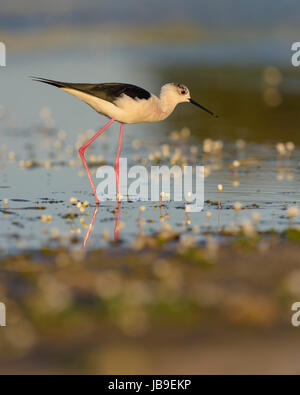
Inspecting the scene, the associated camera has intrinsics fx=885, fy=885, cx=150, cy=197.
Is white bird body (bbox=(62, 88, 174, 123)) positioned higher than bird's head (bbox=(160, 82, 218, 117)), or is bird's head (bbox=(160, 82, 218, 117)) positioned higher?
bird's head (bbox=(160, 82, 218, 117))

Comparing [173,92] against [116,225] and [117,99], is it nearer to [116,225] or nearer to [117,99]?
[117,99]

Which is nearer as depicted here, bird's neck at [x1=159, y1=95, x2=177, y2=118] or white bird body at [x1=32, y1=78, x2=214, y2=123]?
white bird body at [x1=32, y1=78, x2=214, y2=123]

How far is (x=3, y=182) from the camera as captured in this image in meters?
10.7

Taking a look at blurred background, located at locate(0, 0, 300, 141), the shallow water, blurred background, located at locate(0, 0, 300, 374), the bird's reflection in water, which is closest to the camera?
blurred background, located at locate(0, 0, 300, 374)

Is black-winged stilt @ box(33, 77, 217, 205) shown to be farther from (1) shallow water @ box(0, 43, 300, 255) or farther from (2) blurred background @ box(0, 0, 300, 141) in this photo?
(2) blurred background @ box(0, 0, 300, 141)

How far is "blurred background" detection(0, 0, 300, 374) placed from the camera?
17.3 feet

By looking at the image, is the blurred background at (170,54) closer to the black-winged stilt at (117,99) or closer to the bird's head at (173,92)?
the bird's head at (173,92)

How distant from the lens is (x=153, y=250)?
7367 mm

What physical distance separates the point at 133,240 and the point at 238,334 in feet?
8.01

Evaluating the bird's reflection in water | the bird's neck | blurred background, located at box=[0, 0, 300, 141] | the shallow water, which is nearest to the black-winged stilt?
the bird's neck

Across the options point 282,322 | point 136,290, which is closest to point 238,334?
point 282,322

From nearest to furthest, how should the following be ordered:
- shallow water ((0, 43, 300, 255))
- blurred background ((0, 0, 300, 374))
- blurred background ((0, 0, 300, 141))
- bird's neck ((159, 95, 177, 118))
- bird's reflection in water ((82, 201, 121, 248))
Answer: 1. blurred background ((0, 0, 300, 374))
2. bird's reflection in water ((82, 201, 121, 248))
3. shallow water ((0, 43, 300, 255))
4. bird's neck ((159, 95, 177, 118))
5. blurred background ((0, 0, 300, 141))

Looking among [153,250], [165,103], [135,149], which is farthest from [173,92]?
[153,250]

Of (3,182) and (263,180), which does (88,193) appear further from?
(263,180)
